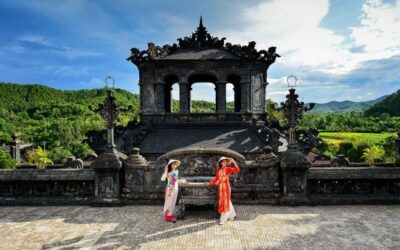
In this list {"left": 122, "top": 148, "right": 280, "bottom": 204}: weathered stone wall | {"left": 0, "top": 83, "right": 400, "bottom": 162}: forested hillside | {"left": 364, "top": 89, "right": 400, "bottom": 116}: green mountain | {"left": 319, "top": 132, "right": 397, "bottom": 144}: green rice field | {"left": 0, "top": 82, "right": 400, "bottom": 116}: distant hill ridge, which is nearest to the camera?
{"left": 122, "top": 148, "right": 280, "bottom": 204}: weathered stone wall

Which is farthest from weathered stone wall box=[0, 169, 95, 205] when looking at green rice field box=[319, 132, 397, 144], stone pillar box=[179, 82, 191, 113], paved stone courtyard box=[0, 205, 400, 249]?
green rice field box=[319, 132, 397, 144]

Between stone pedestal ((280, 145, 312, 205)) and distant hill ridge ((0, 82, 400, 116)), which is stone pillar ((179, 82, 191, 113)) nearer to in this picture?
stone pedestal ((280, 145, 312, 205))

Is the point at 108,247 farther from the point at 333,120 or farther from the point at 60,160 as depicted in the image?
the point at 333,120

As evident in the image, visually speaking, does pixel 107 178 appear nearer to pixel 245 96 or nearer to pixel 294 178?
pixel 294 178

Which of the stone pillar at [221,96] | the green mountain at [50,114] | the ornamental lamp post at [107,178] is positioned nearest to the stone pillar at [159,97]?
the stone pillar at [221,96]

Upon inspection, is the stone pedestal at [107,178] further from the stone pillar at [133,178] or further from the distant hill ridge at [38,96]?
the distant hill ridge at [38,96]

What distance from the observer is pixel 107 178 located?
34.8 feet

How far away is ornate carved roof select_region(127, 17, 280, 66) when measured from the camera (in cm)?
1764

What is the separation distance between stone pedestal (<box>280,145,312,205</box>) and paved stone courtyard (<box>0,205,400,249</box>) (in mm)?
353

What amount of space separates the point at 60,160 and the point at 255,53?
4123 cm

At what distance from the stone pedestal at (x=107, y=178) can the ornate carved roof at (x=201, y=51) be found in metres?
8.34

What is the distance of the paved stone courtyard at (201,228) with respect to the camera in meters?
7.25

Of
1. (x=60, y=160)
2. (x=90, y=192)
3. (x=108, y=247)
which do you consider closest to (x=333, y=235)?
(x=108, y=247)

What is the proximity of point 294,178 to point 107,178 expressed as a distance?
19.8ft
